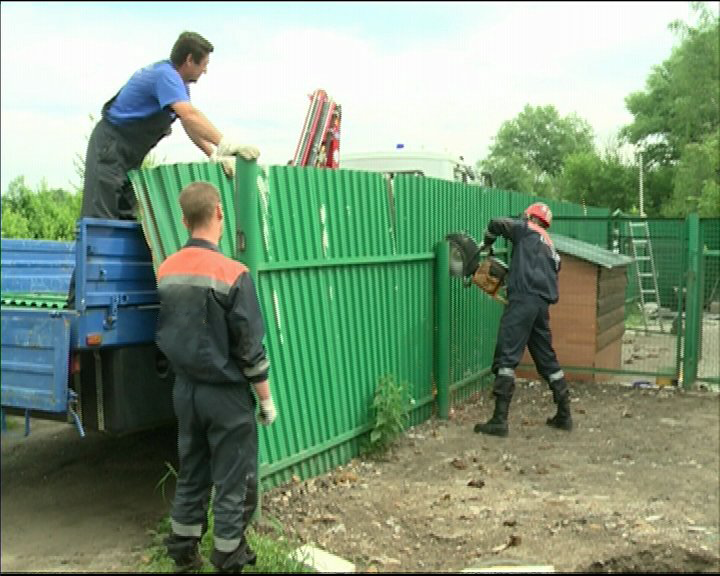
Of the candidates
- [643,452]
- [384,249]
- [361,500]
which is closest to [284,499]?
[361,500]

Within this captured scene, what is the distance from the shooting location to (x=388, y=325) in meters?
6.83

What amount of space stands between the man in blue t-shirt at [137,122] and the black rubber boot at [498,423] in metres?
3.65

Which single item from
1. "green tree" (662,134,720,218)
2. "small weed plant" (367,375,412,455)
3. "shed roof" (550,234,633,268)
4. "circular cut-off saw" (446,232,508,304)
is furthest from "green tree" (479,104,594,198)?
"small weed plant" (367,375,412,455)

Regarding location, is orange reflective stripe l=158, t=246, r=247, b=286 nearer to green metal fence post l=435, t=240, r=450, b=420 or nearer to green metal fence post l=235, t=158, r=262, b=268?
green metal fence post l=235, t=158, r=262, b=268

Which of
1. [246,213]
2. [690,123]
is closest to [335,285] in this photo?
[246,213]

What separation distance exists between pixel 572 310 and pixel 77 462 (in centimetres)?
603

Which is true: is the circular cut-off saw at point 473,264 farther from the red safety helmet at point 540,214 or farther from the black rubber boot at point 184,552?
the black rubber boot at point 184,552

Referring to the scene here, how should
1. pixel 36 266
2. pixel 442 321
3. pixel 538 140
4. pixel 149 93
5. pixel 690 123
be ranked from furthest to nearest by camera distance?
1. pixel 538 140
2. pixel 690 123
3. pixel 442 321
4. pixel 36 266
5. pixel 149 93

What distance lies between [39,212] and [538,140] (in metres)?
71.4

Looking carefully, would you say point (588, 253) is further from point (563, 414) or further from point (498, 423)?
point (498, 423)

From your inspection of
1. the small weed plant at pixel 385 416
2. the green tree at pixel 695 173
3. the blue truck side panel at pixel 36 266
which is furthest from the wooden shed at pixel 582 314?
the green tree at pixel 695 173

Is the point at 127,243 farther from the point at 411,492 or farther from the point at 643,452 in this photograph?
the point at 643,452

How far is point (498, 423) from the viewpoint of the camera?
7.30 metres

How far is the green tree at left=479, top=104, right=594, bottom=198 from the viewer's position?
7381 centimetres
